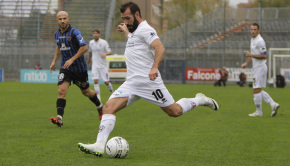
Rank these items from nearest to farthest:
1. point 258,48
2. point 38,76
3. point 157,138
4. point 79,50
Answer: point 157,138
point 79,50
point 258,48
point 38,76

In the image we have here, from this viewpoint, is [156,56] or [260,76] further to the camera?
[260,76]

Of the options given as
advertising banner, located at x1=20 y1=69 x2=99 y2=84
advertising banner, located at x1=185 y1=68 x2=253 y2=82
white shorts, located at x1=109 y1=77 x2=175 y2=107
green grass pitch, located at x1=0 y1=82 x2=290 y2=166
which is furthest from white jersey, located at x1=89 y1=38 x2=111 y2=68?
advertising banner, located at x1=185 y1=68 x2=253 y2=82

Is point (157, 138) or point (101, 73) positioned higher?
point (101, 73)

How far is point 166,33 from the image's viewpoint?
4869 cm

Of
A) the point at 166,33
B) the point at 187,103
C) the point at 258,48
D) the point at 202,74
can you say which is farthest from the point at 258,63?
the point at 166,33

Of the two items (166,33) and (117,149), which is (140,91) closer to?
(117,149)

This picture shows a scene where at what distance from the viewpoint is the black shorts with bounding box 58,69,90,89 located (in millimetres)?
10438

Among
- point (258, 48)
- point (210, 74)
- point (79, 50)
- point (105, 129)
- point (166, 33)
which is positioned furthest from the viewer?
point (166, 33)

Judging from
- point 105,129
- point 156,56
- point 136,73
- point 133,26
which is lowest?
point 105,129

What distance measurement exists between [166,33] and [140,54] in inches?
1657

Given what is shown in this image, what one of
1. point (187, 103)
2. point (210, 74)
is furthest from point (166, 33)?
point (187, 103)

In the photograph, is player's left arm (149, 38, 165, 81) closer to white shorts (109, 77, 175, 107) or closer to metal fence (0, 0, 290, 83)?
white shorts (109, 77, 175, 107)

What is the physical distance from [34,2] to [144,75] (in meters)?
43.0

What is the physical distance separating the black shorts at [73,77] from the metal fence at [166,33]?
33.4 meters
